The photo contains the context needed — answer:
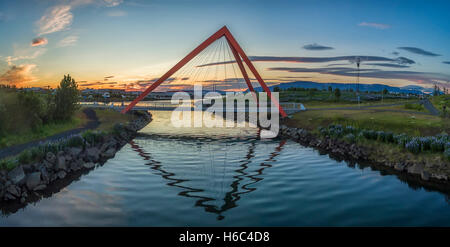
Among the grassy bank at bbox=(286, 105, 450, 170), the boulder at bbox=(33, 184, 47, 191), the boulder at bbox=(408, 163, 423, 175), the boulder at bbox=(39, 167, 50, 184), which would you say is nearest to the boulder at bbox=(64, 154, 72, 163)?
the boulder at bbox=(39, 167, 50, 184)

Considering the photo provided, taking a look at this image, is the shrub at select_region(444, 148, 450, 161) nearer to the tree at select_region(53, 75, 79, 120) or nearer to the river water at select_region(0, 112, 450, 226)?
the river water at select_region(0, 112, 450, 226)

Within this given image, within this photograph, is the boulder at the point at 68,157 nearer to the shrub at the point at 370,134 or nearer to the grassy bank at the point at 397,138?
the grassy bank at the point at 397,138

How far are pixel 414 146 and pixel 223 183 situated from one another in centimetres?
1116

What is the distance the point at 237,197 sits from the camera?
12.5 metres

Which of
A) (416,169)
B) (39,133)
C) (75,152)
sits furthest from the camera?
(39,133)

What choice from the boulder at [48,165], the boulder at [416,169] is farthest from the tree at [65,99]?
the boulder at [416,169]

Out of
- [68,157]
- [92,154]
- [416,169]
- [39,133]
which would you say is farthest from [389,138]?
[39,133]

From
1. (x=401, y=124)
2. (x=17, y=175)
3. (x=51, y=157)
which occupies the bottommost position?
(x=17, y=175)

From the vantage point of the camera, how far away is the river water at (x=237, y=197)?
10.2 m

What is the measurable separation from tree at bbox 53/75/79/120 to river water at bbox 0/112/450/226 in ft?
44.5

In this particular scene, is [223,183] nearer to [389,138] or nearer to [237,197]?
[237,197]

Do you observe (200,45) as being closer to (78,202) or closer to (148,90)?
(148,90)

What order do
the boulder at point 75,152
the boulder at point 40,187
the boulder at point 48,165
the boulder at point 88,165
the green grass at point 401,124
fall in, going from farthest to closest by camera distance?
the green grass at point 401,124 < the boulder at point 75,152 < the boulder at point 88,165 < the boulder at point 48,165 < the boulder at point 40,187
